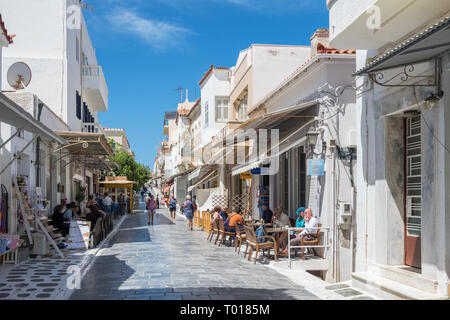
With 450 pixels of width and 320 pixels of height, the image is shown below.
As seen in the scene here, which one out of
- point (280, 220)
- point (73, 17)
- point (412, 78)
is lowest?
point (280, 220)

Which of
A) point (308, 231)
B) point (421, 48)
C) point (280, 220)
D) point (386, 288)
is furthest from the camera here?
point (280, 220)

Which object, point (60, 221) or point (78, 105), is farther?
point (78, 105)

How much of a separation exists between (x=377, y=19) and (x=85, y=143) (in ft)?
39.4

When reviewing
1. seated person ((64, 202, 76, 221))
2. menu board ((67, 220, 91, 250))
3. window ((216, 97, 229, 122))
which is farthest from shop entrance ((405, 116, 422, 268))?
window ((216, 97, 229, 122))

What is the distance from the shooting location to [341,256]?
11.8 meters

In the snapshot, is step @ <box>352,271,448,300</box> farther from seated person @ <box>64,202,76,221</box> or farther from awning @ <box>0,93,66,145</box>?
seated person @ <box>64,202,76,221</box>

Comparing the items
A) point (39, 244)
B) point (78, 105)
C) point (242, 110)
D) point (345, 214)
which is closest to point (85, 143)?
point (39, 244)

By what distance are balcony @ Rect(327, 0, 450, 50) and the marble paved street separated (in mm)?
4525

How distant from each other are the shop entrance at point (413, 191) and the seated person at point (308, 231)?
3.84m

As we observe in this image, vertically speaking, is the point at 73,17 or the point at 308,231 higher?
the point at 73,17

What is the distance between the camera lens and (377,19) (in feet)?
24.8

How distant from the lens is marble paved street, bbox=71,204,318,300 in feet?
25.9

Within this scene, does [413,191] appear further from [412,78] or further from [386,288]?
[412,78]
